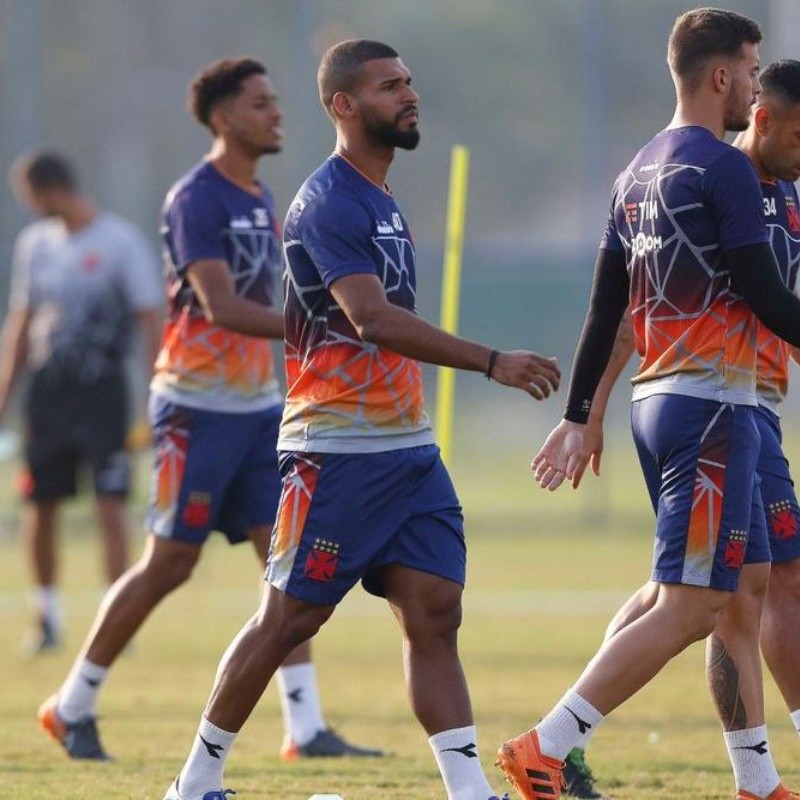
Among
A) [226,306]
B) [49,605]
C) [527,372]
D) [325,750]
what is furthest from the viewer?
[49,605]

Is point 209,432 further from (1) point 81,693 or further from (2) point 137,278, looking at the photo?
(2) point 137,278

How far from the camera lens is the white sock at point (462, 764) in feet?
20.4

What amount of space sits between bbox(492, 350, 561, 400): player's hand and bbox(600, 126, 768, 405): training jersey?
1.52 ft

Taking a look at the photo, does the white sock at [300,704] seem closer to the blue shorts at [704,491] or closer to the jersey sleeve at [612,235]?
the blue shorts at [704,491]

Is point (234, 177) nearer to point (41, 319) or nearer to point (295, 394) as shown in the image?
point (295, 394)

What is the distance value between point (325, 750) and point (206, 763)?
6.24ft

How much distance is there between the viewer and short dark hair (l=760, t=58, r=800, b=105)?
654 centimetres

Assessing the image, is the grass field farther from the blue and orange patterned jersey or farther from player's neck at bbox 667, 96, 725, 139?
player's neck at bbox 667, 96, 725, 139

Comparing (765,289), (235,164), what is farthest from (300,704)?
(765,289)

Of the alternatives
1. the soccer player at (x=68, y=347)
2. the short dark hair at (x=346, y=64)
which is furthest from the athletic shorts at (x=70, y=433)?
the short dark hair at (x=346, y=64)

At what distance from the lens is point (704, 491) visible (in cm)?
600

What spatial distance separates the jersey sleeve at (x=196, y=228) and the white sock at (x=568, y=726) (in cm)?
283

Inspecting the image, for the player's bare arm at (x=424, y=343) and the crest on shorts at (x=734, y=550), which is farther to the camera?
the crest on shorts at (x=734, y=550)

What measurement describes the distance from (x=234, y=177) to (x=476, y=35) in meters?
17.4
